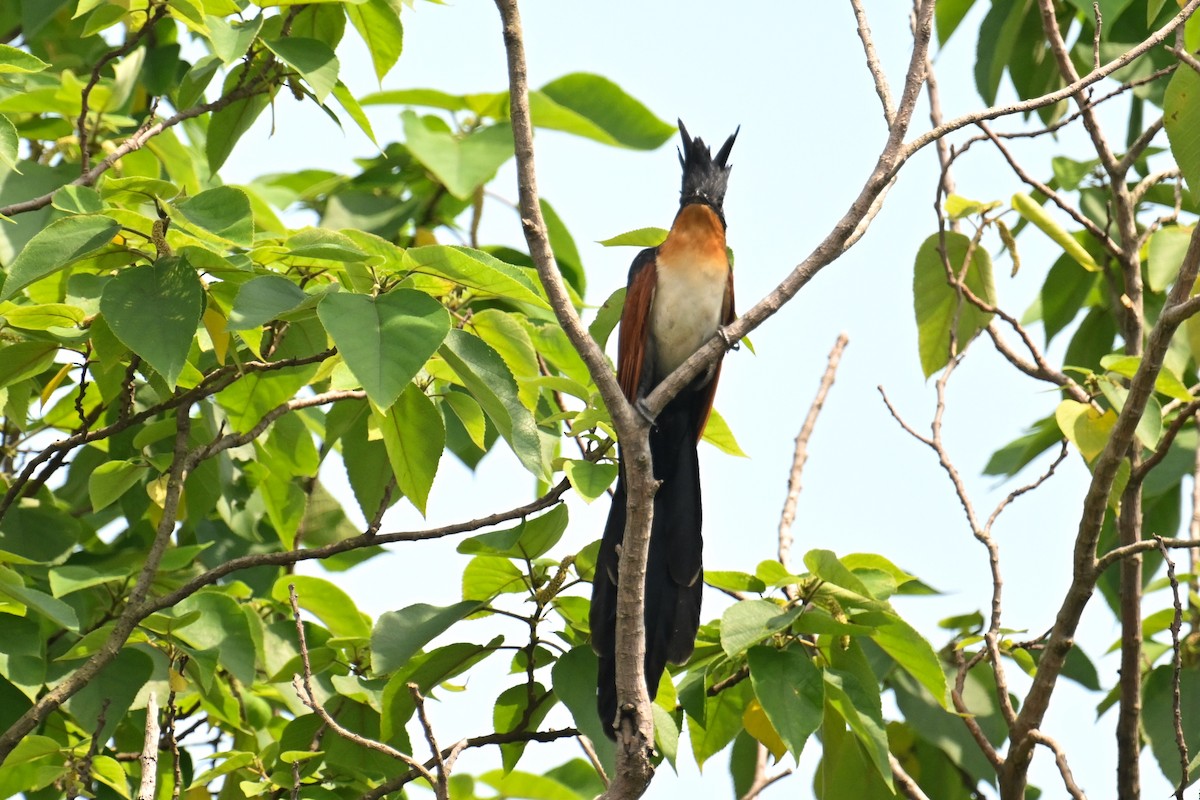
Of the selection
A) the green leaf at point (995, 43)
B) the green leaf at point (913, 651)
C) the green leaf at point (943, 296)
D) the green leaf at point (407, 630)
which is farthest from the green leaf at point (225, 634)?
the green leaf at point (995, 43)

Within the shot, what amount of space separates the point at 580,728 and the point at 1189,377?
9.02 ft

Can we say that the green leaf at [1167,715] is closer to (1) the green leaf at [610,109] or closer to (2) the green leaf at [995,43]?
(2) the green leaf at [995,43]

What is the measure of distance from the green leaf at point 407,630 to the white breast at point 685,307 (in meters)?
1.57

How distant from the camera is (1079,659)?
371 cm

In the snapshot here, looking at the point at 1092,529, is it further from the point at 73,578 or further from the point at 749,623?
→ the point at 73,578

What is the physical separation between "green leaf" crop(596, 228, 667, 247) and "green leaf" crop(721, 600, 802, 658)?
86 cm

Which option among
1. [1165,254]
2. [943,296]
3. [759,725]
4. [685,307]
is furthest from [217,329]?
[1165,254]

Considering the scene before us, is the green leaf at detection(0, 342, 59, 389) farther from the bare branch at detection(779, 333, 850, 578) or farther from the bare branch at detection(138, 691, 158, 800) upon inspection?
the bare branch at detection(779, 333, 850, 578)

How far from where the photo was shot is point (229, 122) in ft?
10.6

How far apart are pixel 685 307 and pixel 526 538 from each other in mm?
1523

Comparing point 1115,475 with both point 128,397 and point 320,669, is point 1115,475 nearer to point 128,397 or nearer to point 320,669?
point 320,669

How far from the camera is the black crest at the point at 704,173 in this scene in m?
4.23

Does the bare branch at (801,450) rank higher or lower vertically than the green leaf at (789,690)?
higher

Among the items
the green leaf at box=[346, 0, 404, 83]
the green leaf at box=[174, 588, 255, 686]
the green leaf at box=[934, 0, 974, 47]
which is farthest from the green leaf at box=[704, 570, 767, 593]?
the green leaf at box=[934, 0, 974, 47]
